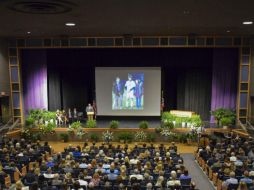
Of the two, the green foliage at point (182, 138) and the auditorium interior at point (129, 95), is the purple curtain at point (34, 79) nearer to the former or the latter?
the auditorium interior at point (129, 95)

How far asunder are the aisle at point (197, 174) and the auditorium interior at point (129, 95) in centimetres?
10

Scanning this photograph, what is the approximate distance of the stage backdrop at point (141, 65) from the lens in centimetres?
2261

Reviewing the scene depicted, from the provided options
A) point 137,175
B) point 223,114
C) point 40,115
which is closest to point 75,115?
point 40,115

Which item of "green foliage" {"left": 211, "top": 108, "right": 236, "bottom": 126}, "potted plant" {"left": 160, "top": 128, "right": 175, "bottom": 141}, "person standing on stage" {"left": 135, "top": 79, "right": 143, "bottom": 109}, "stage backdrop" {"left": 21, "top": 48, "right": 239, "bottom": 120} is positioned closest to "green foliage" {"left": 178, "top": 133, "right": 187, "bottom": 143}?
"potted plant" {"left": 160, "top": 128, "right": 175, "bottom": 141}

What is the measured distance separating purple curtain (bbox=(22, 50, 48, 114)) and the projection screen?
392cm

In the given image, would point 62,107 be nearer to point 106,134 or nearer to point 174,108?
point 106,134

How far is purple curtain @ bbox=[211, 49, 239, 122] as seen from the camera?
22.4m

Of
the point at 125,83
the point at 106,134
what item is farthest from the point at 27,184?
the point at 125,83

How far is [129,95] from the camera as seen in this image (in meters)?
23.2

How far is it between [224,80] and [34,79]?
1376 centimetres

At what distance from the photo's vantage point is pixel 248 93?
2161 cm

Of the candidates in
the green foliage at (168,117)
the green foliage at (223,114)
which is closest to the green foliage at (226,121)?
the green foliage at (223,114)

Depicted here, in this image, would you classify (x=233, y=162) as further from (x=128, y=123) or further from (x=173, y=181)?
(x=128, y=123)

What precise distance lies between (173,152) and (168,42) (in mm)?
8823
